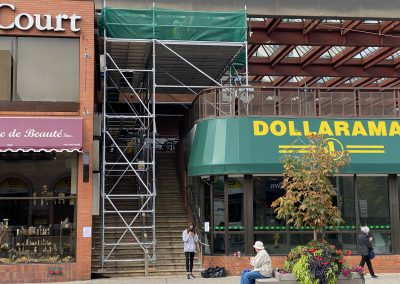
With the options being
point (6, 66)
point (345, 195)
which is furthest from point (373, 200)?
point (6, 66)

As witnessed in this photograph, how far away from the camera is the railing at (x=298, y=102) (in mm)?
16906

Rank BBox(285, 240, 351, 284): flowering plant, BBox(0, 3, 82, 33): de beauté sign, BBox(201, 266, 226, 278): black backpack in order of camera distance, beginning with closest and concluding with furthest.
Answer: BBox(285, 240, 351, 284): flowering plant → BBox(201, 266, 226, 278): black backpack → BBox(0, 3, 82, 33): de beauté sign

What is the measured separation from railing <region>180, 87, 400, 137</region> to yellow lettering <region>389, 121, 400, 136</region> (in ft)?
1.05

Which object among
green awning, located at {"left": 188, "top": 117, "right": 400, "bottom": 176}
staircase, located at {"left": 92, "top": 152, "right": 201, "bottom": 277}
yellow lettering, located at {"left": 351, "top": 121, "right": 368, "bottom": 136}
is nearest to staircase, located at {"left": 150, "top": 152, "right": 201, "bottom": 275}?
staircase, located at {"left": 92, "top": 152, "right": 201, "bottom": 277}

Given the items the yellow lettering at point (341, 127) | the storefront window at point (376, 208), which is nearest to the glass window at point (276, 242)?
the storefront window at point (376, 208)

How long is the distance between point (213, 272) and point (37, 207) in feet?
18.4

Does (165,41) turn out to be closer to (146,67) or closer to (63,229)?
(146,67)

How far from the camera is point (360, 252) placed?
15438 millimetres

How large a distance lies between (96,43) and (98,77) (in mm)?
3599

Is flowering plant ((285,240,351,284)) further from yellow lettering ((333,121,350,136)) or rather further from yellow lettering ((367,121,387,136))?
yellow lettering ((367,121,387,136))

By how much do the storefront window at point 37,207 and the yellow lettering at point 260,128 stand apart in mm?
5664

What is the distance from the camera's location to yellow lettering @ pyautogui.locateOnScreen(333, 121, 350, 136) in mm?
16906

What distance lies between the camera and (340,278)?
11992 millimetres

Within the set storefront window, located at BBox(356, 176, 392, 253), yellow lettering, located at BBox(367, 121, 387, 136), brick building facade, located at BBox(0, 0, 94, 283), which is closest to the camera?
brick building facade, located at BBox(0, 0, 94, 283)
